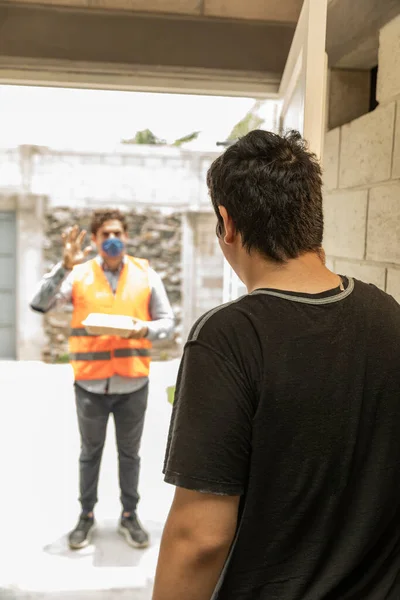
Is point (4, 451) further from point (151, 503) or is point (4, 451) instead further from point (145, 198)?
point (145, 198)

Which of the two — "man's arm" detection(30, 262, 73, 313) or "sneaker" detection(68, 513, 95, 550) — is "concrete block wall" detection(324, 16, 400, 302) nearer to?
"man's arm" detection(30, 262, 73, 313)

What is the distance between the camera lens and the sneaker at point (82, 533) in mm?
2428

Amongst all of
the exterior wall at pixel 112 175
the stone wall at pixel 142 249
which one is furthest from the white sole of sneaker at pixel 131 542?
the exterior wall at pixel 112 175

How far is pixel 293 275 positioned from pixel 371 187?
2.89ft

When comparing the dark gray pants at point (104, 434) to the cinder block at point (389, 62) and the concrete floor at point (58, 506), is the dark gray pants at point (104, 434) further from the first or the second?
the cinder block at point (389, 62)

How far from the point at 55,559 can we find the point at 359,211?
185 centimetres

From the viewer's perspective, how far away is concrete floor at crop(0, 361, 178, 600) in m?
2.19

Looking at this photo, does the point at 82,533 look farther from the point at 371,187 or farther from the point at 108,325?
the point at 371,187

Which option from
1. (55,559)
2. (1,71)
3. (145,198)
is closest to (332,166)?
(1,71)

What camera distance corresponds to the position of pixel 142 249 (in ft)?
19.9

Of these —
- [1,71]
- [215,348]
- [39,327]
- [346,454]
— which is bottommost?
[39,327]

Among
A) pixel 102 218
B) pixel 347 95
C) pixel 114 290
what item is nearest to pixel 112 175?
pixel 102 218

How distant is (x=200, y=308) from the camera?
19.9ft

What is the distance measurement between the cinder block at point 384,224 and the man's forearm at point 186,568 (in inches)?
35.5
